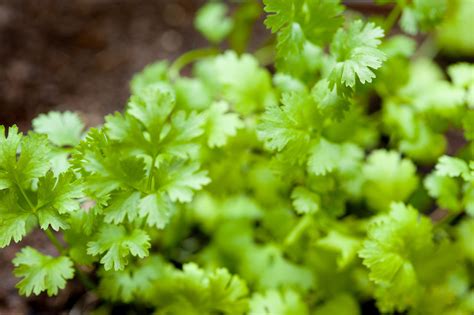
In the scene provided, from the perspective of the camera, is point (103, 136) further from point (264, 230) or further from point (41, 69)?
point (41, 69)

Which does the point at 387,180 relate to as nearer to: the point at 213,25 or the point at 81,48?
the point at 213,25

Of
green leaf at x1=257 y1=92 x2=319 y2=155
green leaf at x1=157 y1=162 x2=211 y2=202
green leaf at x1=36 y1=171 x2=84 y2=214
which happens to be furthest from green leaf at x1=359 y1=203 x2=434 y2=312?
green leaf at x1=36 y1=171 x2=84 y2=214

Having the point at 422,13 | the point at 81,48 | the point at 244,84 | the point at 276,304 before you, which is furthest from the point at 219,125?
the point at 81,48

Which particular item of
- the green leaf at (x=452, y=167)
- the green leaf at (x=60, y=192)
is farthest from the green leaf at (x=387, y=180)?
the green leaf at (x=60, y=192)

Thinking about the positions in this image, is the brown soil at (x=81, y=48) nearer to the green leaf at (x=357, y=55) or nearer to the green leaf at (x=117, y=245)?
the green leaf at (x=117, y=245)

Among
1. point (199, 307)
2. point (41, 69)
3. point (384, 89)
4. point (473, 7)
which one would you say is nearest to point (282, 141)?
point (199, 307)

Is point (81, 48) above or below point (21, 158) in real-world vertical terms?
below

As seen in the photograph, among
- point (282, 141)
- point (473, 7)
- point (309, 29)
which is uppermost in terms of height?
point (309, 29)
